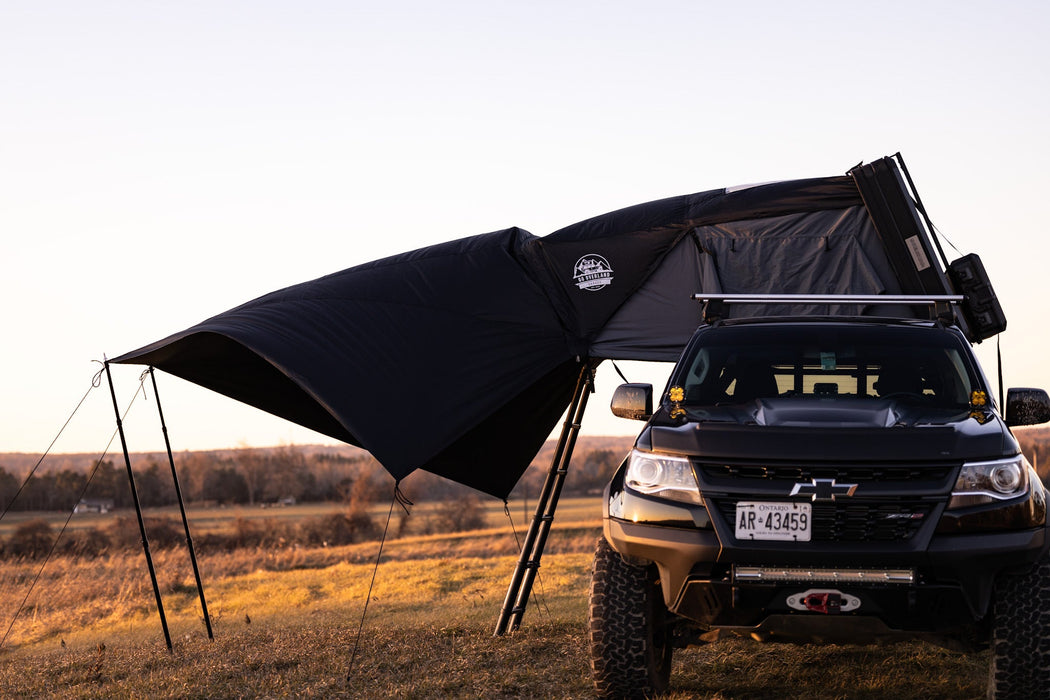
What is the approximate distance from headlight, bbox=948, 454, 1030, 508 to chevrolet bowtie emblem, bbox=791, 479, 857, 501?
471 mm

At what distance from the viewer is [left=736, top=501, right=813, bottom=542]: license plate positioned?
497cm

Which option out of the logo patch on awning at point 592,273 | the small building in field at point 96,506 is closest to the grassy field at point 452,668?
the logo patch on awning at point 592,273

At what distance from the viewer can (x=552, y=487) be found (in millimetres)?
10820

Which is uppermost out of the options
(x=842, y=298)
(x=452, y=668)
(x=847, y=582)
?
(x=842, y=298)

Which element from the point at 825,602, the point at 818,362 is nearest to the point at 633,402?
the point at 818,362

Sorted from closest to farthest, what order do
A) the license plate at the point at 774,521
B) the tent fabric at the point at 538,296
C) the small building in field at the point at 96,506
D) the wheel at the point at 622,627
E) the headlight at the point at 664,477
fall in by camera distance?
the license plate at the point at 774,521 < the headlight at the point at 664,477 < the wheel at the point at 622,627 < the tent fabric at the point at 538,296 < the small building in field at the point at 96,506

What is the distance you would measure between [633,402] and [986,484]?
Result: 2.04m

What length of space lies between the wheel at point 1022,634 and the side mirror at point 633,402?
2129 mm

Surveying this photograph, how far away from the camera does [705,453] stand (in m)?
5.20

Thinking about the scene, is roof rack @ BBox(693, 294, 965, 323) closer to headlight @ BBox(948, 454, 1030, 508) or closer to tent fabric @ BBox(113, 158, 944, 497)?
headlight @ BBox(948, 454, 1030, 508)

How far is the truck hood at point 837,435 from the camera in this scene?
16.5ft

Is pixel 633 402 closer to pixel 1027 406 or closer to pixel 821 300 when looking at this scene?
pixel 821 300

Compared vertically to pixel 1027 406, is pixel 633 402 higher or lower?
higher

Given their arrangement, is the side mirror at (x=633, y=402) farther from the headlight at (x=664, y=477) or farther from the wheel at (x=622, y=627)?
the wheel at (x=622, y=627)
